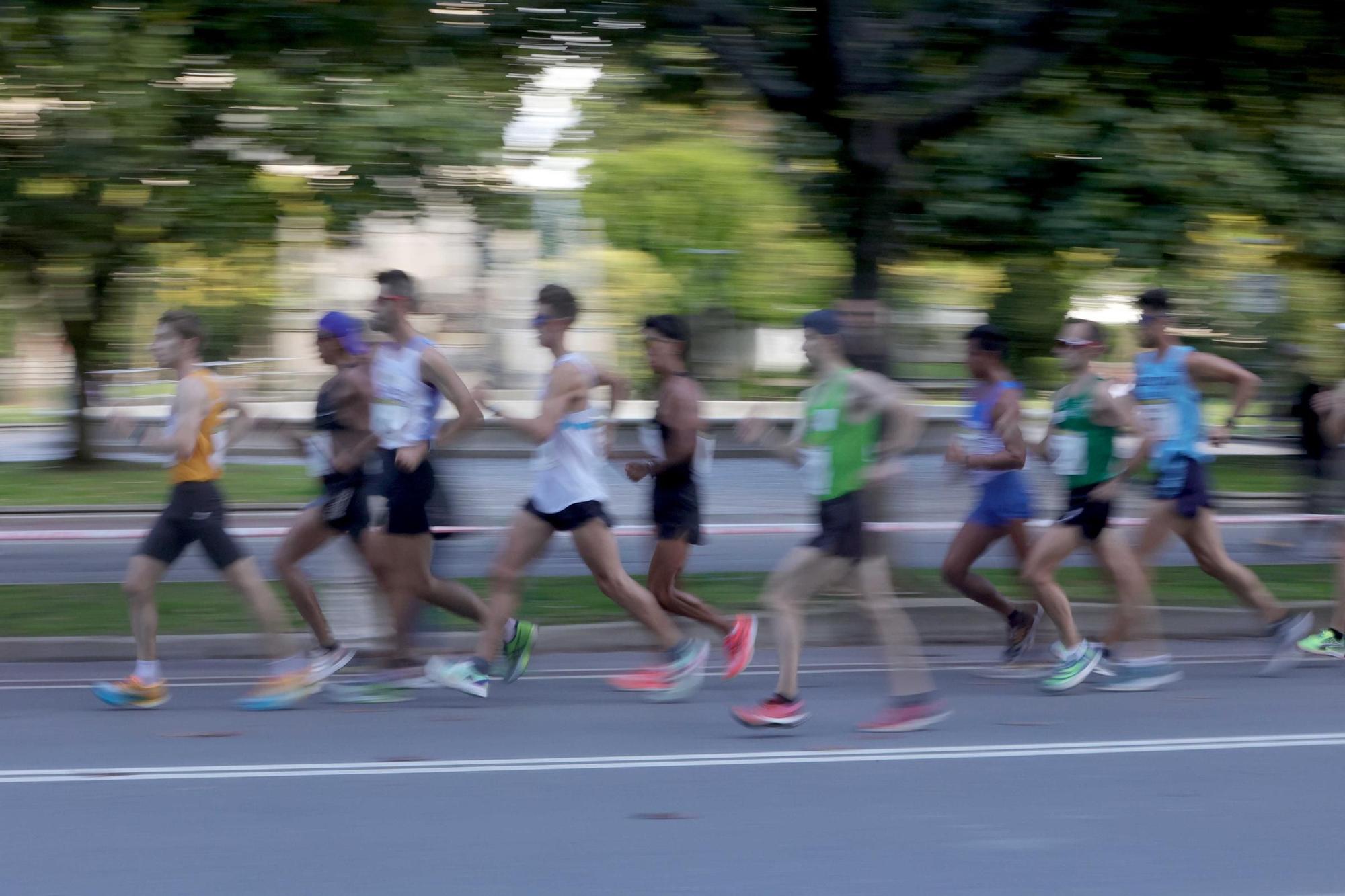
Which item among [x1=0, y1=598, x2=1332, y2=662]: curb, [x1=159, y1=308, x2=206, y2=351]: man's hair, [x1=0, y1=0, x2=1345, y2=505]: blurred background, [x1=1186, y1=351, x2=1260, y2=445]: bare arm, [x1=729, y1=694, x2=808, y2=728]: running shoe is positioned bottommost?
[x1=0, y1=598, x2=1332, y2=662]: curb

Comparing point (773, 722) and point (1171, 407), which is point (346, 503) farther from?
point (1171, 407)

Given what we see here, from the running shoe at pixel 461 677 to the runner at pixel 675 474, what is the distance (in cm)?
68

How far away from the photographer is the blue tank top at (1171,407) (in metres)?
A: 7.45

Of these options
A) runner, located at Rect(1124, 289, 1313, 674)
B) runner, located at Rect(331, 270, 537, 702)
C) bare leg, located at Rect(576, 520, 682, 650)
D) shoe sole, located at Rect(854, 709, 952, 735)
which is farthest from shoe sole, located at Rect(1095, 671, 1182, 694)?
runner, located at Rect(331, 270, 537, 702)

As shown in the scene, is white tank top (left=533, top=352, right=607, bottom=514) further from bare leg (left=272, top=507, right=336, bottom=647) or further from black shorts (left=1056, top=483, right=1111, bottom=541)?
black shorts (left=1056, top=483, right=1111, bottom=541)

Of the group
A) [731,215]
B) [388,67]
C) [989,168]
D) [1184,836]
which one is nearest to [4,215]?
[388,67]

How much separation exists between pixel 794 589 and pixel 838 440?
629 millimetres

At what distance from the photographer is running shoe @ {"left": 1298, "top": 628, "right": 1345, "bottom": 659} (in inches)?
306

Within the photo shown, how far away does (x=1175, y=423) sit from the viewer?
747 centimetres

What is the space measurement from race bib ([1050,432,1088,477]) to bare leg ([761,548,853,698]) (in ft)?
5.29

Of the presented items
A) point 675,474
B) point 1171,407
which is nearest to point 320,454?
point 675,474

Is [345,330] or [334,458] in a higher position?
[345,330]

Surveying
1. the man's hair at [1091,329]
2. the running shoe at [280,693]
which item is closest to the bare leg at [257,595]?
the running shoe at [280,693]

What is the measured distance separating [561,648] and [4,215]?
7542 mm
